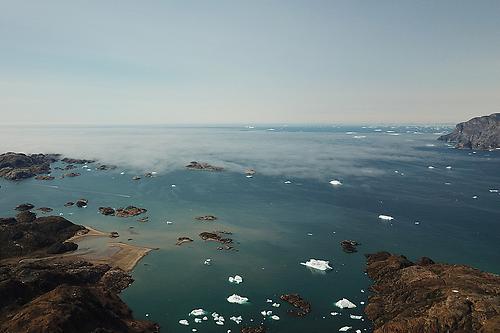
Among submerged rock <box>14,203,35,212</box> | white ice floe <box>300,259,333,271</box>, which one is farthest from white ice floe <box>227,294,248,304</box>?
submerged rock <box>14,203,35,212</box>

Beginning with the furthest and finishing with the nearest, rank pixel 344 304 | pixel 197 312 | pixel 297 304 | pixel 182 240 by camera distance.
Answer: pixel 182 240, pixel 297 304, pixel 344 304, pixel 197 312

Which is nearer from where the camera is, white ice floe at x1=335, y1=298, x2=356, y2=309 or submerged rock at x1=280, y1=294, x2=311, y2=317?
submerged rock at x1=280, y1=294, x2=311, y2=317

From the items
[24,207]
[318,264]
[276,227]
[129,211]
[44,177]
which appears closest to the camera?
[318,264]

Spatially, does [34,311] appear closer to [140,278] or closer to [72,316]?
[72,316]

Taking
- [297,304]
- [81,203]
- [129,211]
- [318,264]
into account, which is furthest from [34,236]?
[318,264]

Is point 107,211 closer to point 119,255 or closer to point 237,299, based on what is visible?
point 119,255

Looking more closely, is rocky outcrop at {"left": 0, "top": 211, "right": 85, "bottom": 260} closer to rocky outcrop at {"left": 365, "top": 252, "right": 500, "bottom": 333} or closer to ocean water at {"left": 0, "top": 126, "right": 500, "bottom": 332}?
ocean water at {"left": 0, "top": 126, "right": 500, "bottom": 332}
